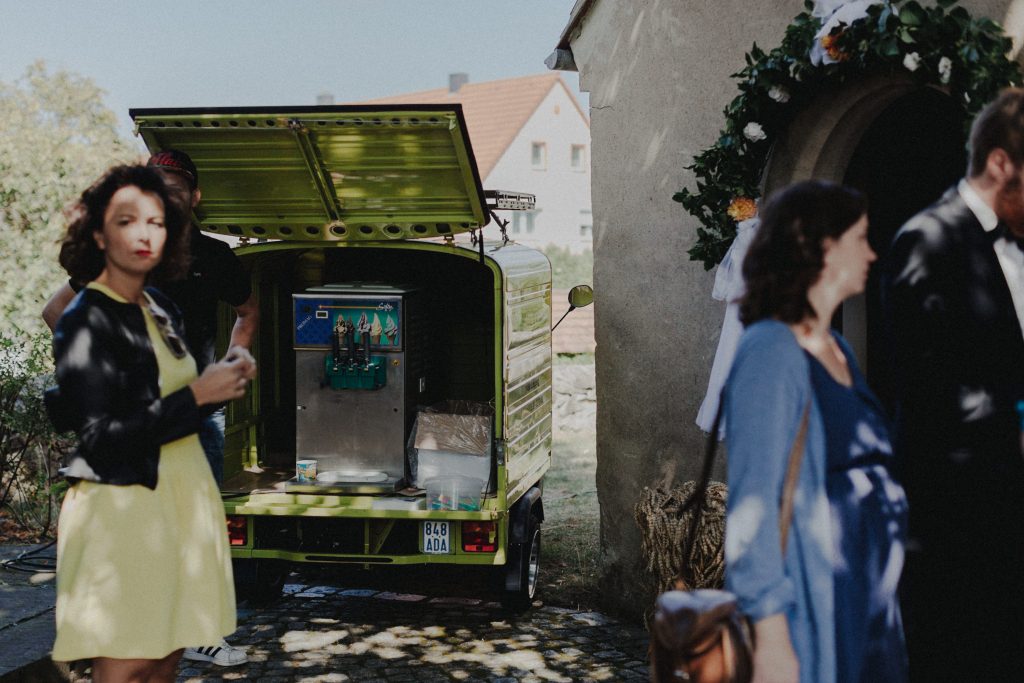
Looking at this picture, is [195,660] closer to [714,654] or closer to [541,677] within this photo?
[541,677]

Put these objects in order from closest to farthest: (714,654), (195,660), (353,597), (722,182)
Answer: (714,654), (722,182), (195,660), (353,597)

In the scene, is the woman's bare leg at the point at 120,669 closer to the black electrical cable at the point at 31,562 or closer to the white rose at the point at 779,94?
the white rose at the point at 779,94

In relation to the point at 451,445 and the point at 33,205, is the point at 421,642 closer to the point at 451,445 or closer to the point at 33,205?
the point at 451,445

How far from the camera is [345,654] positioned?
21.1 feet

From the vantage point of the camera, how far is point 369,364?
23.3ft

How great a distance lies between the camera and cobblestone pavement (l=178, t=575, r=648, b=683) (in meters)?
6.04

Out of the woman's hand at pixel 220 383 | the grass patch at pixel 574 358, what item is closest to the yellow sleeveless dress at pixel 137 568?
the woman's hand at pixel 220 383

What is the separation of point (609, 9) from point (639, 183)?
1.05 m

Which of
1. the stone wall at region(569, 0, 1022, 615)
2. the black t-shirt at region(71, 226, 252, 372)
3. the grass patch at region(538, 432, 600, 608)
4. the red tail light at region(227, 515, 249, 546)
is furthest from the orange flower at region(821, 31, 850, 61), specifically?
the red tail light at region(227, 515, 249, 546)

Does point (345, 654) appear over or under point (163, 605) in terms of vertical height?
under

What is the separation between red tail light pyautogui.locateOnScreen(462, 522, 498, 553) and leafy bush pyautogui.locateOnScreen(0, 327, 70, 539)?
10.4ft

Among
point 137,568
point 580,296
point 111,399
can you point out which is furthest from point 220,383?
point 580,296

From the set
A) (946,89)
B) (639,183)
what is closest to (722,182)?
(639,183)

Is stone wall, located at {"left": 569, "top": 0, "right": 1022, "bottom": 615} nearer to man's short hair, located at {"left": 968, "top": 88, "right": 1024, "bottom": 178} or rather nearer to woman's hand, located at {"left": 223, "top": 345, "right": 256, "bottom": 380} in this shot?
man's short hair, located at {"left": 968, "top": 88, "right": 1024, "bottom": 178}
